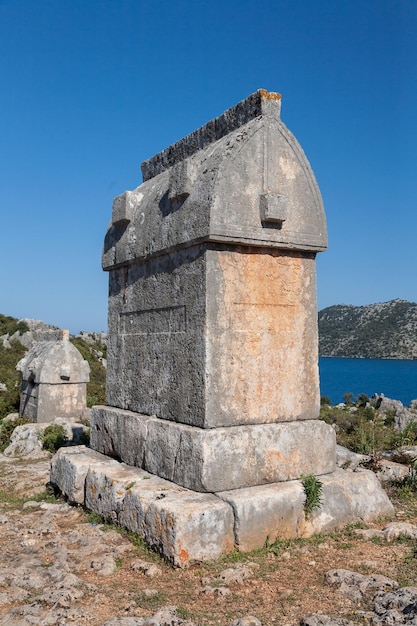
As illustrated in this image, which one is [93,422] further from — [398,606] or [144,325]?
[398,606]

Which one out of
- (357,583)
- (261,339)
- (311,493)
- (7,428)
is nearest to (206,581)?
(357,583)

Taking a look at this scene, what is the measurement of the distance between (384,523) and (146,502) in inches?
71.0

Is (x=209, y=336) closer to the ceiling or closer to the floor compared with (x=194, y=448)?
closer to the ceiling

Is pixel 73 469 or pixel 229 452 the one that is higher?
pixel 229 452

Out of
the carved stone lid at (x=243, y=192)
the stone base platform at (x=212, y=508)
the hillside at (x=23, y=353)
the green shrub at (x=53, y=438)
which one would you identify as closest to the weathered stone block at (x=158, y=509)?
the stone base platform at (x=212, y=508)

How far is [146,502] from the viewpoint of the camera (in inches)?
146

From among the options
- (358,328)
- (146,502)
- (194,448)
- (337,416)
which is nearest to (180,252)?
(194,448)

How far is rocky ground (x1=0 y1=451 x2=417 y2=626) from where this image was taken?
2727mm

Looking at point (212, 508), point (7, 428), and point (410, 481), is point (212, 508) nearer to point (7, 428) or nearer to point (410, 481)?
point (410, 481)

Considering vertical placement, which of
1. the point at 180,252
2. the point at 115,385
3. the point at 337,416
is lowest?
the point at 337,416

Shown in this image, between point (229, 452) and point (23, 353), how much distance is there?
19050 millimetres

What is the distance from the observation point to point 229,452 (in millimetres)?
3883

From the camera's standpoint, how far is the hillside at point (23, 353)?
39.6ft

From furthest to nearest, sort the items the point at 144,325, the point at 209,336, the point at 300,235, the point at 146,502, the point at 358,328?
1. the point at 358,328
2. the point at 144,325
3. the point at 300,235
4. the point at 209,336
5. the point at 146,502
